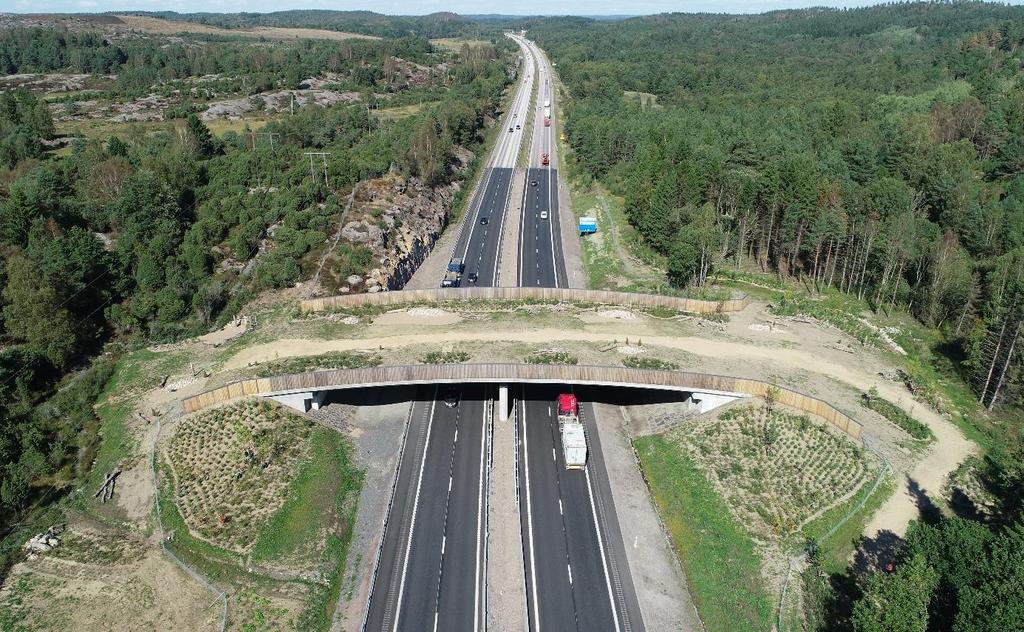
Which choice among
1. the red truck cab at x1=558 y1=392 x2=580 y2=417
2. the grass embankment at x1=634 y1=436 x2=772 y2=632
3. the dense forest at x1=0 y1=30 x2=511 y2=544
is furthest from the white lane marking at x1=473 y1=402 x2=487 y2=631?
the dense forest at x1=0 y1=30 x2=511 y2=544

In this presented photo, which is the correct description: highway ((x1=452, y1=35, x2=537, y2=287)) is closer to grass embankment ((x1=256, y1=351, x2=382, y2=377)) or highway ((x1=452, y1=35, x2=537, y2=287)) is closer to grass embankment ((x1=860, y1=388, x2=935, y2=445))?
grass embankment ((x1=256, y1=351, x2=382, y2=377))

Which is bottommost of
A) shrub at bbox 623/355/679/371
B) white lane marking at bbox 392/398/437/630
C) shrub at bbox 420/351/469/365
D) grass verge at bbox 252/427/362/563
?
white lane marking at bbox 392/398/437/630

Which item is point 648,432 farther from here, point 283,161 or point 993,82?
point 993,82

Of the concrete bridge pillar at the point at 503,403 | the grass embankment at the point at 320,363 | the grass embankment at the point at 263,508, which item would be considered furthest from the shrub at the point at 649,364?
the grass embankment at the point at 263,508

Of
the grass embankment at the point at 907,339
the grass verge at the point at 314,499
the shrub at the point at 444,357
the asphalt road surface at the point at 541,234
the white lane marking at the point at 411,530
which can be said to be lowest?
the white lane marking at the point at 411,530

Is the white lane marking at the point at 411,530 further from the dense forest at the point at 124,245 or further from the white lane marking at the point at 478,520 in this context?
the dense forest at the point at 124,245

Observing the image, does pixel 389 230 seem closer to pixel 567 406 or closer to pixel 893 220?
pixel 567 406
